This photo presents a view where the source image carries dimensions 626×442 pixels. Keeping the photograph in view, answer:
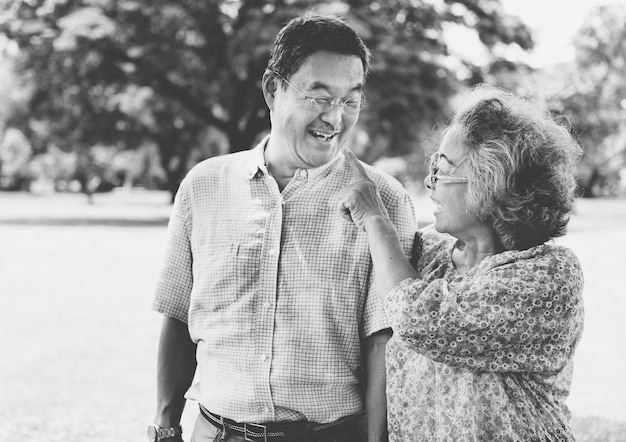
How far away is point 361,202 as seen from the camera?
7.07 feet

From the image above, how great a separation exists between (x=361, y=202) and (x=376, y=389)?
23.7 inches

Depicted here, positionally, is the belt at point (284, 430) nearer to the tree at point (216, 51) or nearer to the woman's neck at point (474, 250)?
the woman's neck at point (474, 250)

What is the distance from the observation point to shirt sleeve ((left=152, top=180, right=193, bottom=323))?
2490 mm

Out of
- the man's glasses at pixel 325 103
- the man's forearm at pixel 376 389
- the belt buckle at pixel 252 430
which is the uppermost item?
the man's glasses at pixel 325 103

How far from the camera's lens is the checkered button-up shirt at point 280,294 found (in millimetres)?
2176

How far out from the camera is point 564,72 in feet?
93.2

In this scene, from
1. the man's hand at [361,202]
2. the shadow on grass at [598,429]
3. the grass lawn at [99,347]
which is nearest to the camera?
the man's hand at [361,202]

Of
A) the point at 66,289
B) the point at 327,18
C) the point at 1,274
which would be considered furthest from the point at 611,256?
the point at 327,18

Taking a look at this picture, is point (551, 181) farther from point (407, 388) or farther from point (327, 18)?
point (327, 18)

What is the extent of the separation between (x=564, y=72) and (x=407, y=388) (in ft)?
95.3

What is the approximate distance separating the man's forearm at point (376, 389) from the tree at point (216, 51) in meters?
15.7

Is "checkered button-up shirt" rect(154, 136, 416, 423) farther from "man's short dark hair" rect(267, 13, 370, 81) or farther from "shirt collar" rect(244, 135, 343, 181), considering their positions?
"man's short dark hair" rect(267, 13, 370, 81)

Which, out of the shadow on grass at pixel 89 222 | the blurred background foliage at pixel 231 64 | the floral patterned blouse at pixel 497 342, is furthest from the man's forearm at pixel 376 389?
the shadow on grass at pixel 89 222

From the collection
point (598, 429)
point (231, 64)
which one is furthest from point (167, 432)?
point (231, 64)
